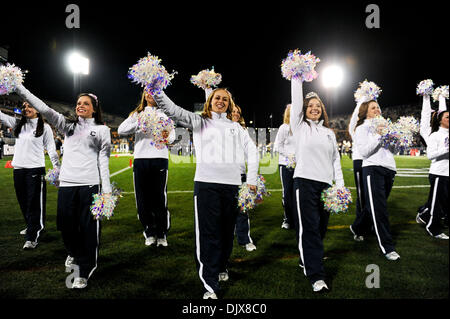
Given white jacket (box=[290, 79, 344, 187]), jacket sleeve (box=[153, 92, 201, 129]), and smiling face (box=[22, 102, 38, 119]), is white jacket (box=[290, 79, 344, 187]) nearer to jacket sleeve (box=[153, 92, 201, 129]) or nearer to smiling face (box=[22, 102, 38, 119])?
jacket sleeve (box=[153, 92, 201, 129])

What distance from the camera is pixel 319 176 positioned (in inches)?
113

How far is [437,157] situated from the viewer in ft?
12.6

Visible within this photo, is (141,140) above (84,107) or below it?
below

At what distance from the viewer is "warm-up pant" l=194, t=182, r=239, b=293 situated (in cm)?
264

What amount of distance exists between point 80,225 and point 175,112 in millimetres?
1631

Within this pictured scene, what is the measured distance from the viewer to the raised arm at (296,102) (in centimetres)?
282

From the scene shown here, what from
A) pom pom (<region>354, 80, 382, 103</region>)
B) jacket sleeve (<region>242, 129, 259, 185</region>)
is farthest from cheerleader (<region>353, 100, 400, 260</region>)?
jacket sleeve (<region>242, 129, 259, 185</region>)

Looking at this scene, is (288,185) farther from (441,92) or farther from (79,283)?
(79,283)

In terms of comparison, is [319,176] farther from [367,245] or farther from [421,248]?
[421,248]

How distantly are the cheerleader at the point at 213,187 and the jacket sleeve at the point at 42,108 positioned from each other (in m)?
1.22

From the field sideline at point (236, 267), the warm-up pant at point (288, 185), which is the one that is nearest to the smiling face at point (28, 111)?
the field sideline at point (236, 267)

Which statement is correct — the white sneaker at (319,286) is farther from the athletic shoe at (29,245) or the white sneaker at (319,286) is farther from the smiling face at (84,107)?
the athletic shoe at (29,245)

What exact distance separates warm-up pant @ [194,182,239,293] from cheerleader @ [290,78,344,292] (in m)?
0.76

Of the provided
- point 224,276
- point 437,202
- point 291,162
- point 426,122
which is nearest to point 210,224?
point 224,276
